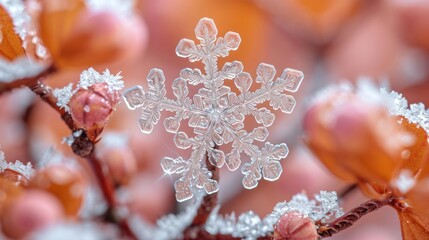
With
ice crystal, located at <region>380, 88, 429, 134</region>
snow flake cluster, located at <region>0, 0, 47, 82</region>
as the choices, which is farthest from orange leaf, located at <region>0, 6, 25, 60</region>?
ice crystal, located at <region>380, 88, 429, 134</region>

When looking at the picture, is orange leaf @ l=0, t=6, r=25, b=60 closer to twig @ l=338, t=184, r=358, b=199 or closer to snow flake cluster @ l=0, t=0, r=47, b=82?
snow flake cluster @ l=0, t=0, r=47, b=82

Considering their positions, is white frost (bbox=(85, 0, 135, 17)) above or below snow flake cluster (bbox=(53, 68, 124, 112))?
above

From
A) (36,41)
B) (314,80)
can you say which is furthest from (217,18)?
(36,41)

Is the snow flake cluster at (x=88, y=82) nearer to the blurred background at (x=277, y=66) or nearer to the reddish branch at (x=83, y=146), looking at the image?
the reddish branch at (x=83, y=146)

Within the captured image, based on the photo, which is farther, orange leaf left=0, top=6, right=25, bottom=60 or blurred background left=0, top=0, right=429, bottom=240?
blurred background left=0, top=0, right=429, bottom=240

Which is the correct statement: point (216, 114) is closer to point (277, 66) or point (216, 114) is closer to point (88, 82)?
point (88, 82)

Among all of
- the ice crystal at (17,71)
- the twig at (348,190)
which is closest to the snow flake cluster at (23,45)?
the ice crystal at (17,71)

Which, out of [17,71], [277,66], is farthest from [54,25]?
[277,66]
